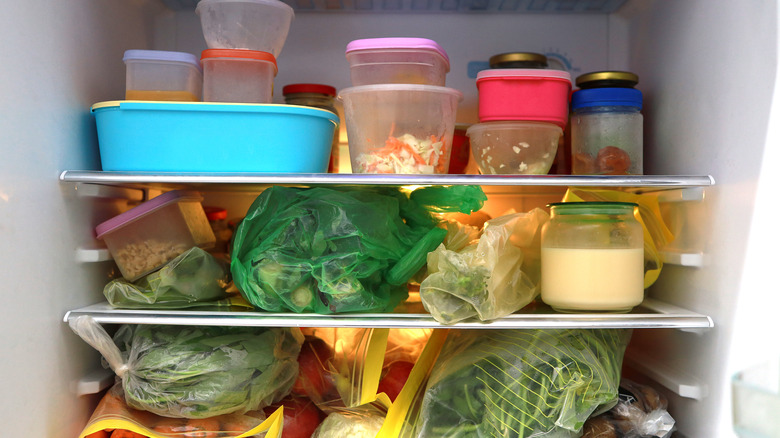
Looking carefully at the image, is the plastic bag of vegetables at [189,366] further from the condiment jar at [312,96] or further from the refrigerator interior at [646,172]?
the condiment jar at [312,96]

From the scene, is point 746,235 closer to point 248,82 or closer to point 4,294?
point 248,82

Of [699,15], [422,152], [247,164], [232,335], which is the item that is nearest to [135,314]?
[232,335]

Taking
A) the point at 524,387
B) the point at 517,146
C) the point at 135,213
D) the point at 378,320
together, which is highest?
the point at 517,146

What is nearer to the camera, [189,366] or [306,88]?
[189,366]

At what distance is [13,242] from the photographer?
1.07 meters

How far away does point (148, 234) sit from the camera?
4.43 ft

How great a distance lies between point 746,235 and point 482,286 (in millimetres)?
526

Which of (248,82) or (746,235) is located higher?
(248,82)

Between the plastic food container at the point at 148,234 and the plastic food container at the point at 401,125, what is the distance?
47cm

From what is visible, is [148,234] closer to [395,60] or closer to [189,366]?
[189,366]

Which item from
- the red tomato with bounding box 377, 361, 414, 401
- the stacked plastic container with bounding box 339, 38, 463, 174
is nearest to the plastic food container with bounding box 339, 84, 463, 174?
the stacked plastic container with bounding box 339, 38, 463, 174

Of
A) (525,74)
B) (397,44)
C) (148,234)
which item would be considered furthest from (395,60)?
(148,234)

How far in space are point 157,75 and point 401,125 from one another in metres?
0.59

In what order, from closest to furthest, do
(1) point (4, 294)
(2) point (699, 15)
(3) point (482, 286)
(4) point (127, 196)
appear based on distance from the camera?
1. (1) point (4, 294)
2. (3) point (482, 286)
3. (2) point (699, 15)
4. (4) point (127, 196)
